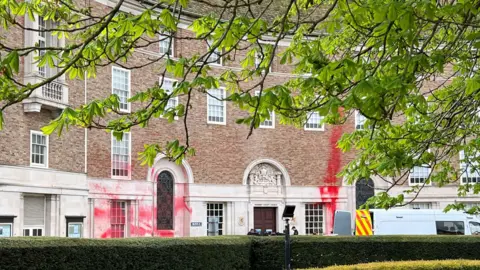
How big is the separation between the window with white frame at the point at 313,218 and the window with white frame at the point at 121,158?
12.1 metres

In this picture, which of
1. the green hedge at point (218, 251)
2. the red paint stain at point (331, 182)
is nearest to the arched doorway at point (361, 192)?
the red paint stain at point (331, 182)

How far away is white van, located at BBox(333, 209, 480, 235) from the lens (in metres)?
33.3

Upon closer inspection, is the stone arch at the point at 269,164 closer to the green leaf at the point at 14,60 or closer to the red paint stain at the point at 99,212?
the red paint stain at the point at 99,212

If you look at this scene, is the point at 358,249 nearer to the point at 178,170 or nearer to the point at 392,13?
the point at 178,170

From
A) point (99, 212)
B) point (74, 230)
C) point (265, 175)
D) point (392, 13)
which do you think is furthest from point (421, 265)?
point (265, 175)

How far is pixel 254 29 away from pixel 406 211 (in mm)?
27530

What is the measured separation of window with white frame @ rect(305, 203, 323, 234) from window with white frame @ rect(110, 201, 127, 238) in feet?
38.4

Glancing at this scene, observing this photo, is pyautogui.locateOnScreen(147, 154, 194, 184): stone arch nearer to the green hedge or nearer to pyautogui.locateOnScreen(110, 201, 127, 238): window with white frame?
pyautogui.locateOnScreen(110, 201, 127, 238): window with white frame

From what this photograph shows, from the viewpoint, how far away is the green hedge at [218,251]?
14633 mm

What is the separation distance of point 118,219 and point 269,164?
10451mm

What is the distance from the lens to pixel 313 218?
136ft

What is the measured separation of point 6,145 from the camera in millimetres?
25469

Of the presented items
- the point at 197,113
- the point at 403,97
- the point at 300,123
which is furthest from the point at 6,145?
the point at 403,97

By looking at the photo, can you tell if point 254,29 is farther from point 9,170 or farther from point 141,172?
point 141,172
